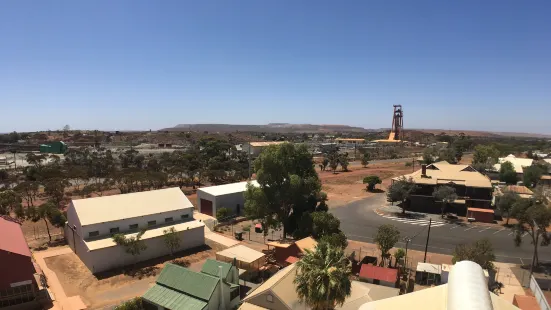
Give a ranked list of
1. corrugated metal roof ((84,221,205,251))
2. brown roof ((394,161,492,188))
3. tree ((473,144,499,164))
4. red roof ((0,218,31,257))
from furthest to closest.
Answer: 1. tree ((473,144,499,164))
2. brown roof ((394,161,492,188))
3. corrugated metal roof ((84,221,205,251))
4. red roof ((0,218,31,257))

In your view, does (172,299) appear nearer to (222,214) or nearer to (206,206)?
(222,214)

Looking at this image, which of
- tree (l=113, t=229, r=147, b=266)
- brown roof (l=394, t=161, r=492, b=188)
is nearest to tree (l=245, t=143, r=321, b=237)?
tree (l=113, t=229, r=147, b=266)

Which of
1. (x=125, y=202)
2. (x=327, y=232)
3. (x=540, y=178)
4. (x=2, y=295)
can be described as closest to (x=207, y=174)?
(x=125, y=202)

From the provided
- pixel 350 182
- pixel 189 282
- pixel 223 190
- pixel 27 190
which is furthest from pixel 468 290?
pixel 350 182

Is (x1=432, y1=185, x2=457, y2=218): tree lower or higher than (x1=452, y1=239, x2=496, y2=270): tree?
higher

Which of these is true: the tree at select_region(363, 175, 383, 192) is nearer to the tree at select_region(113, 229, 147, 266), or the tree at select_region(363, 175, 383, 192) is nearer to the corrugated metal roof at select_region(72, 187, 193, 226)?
the corrugated metal roof at select_region(72, 187, 193, 226)

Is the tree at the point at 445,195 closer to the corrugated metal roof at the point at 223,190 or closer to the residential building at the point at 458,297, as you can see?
the corrugated metal roof at the point at 223,190
